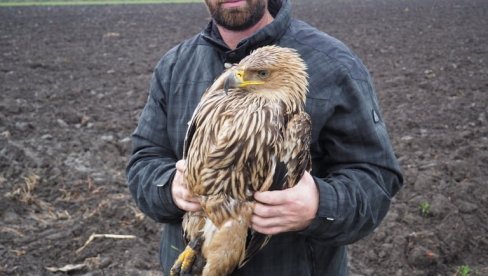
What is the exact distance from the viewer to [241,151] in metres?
2.51

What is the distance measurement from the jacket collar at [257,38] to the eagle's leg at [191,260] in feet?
3.74

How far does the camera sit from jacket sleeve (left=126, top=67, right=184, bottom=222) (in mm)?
2969

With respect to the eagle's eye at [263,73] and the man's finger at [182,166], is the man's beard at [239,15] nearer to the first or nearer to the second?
the eagle's eye at [263,73]

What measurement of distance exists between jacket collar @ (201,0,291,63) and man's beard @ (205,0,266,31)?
0.12 m

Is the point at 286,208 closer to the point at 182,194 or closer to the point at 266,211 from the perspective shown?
the point at 266,211

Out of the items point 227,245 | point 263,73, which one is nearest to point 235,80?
point 263,73

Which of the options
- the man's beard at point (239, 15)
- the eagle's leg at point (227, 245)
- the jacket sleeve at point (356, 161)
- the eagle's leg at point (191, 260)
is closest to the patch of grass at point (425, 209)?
the jacket sleeve at point (356, 161)

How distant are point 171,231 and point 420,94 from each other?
996 cm

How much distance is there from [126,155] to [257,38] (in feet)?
21.0

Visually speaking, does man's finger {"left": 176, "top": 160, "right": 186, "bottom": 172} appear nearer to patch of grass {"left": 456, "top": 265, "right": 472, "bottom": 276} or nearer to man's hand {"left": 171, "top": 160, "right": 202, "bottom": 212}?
man's hand {"left": 171, "top": 160, "right": 202, "bottom": 212}

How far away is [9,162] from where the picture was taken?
27.1ft

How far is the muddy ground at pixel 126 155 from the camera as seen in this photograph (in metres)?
6.18

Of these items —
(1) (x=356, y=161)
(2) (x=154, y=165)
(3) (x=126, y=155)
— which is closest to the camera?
(1) (x=356, y=161)

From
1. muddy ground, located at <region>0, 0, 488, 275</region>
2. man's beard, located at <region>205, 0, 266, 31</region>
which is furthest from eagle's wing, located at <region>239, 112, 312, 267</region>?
muddy ground, located at <region>0, 0, 488, 275</region>
